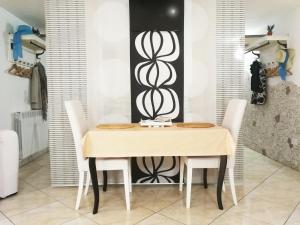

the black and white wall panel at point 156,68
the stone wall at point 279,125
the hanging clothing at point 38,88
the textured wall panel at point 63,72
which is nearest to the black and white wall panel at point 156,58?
the black and white wall panel at point 156,68

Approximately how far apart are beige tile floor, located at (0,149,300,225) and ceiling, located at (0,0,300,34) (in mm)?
2190

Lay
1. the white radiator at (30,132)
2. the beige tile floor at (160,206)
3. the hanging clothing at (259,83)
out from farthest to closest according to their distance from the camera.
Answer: the hanging clothing at (259,83)
the white radiator at (30,132)
the beige tile floor at (160,206)

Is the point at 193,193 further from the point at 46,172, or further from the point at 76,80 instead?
the point at 46,172

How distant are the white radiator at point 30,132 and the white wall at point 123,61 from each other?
143 cm

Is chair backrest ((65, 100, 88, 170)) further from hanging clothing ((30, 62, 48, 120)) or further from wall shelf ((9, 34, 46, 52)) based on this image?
hanging clothing ((30, 62, 48, 120))

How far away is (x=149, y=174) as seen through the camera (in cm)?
278

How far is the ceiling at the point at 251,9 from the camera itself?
3.04 metres

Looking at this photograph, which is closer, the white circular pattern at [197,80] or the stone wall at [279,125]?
the white circular pattern at [197,80]

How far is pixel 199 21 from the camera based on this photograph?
2674mm

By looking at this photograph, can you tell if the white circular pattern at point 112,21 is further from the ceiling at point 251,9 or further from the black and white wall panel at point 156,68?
the ceiling at point 251,9

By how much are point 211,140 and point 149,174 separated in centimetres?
99

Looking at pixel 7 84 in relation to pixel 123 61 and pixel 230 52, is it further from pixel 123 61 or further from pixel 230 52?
pixel 230 52

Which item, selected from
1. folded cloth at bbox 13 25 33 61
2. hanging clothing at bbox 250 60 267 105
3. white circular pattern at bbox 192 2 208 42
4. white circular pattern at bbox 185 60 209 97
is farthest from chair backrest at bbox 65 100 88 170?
hanging clothing at bbox 250 60 267 105

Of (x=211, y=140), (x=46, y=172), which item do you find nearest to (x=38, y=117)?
(x=46, y=172)
